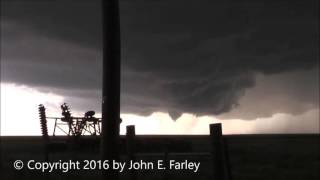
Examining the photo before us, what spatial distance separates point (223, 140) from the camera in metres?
10.2

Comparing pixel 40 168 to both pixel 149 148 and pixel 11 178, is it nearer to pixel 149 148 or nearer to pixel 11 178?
pixel 11 178

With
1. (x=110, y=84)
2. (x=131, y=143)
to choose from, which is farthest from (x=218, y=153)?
(x=131, y=143)

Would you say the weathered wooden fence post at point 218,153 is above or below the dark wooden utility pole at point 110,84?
below

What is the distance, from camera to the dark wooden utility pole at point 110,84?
8438 millimetres

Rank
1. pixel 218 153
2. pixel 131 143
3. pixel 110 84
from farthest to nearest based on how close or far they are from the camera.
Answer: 1. pixel 131 143
2. pixel 218 153
3. pixel 110 84

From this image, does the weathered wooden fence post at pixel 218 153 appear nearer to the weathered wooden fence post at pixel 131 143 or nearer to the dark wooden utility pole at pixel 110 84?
the dark wooden utility pole at pixel 110 84

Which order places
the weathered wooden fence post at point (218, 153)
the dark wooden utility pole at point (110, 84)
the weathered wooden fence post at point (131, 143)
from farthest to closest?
the weathered wooden fence post at point (131, 143)
the weathered wooden fence post at point (218, 153)
the dark wooden utility pole at point (110, 84)

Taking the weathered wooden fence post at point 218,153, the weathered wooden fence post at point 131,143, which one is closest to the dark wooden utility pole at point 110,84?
the weathered wooden fence post at point 218,153

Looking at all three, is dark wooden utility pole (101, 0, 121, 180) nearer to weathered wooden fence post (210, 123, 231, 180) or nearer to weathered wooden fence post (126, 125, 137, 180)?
weathered wooden fence post (210, 123, 231, 180)

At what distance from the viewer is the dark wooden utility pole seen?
844 centimetres

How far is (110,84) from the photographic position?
27.6 feet

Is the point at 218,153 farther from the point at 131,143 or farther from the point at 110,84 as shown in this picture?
the point at 131,143

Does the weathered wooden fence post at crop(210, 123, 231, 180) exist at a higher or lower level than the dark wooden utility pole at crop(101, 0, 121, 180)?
lower

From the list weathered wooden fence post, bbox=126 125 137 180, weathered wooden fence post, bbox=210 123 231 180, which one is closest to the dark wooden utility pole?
weathered wooden fence post, bbox=210 123 231 180
